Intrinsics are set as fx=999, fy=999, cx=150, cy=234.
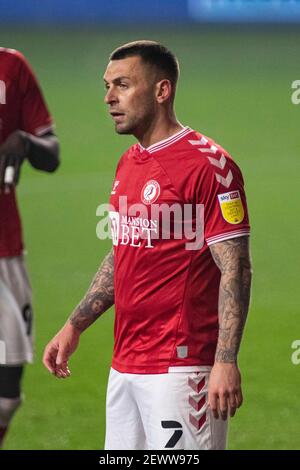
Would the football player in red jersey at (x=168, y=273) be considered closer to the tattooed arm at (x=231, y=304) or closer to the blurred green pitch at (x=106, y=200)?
the tattooed arm at (x=231, y=304)

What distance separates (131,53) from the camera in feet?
11.4

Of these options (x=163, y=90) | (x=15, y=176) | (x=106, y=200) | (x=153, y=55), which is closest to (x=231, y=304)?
(x=163, y=90)

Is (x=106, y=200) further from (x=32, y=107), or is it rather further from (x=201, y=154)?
(x=201, y=154)

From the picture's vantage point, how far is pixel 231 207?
10.6 feet

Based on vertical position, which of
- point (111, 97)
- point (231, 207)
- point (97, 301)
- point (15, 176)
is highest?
point (111, 97)

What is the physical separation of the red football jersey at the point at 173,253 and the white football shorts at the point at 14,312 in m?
0.91

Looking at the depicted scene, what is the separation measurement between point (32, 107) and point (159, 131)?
870 mm

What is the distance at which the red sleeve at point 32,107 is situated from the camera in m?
4.11

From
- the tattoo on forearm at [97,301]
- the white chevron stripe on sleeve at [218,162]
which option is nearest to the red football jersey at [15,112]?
the tattoo on forearm at [97,301]

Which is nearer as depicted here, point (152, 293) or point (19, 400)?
point (152, 293)

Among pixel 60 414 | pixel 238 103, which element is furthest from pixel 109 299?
pixel 238 103

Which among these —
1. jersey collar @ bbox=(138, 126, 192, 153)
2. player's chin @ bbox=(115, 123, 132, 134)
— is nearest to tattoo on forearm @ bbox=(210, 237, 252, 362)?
jersey collar @ bbox=(138, 126, 192, 153)

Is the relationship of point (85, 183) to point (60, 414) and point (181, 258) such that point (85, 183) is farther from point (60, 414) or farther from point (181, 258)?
point (181, 258)
